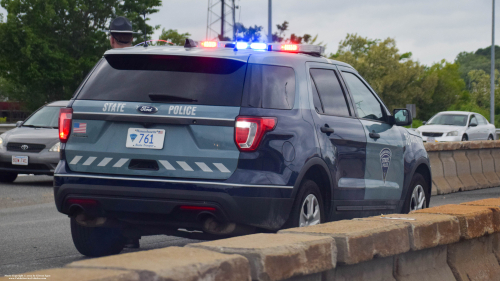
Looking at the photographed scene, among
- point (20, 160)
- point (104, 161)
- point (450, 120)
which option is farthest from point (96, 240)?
point (450, 120)

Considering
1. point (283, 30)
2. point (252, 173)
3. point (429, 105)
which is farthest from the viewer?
point (429, 105)

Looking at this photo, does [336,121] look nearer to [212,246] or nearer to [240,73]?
[240,73]

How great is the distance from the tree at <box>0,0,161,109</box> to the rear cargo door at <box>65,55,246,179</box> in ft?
121

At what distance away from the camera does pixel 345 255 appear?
3676 millimetres

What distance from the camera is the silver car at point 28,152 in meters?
14.3

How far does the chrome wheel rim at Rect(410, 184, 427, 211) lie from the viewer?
8.09 m

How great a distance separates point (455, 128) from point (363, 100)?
23951 mm

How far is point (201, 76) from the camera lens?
560 cm

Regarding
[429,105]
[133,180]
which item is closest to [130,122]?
[133,180]

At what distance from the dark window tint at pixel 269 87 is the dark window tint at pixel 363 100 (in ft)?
4.59

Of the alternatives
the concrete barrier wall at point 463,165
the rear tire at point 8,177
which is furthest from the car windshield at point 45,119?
the concrete barrier wall at point 463,165

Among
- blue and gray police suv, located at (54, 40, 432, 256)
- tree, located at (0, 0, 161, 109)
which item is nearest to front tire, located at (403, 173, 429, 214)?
blue and gray police suv, located at (54, 40, 432, 256)

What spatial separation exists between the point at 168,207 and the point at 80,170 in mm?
820

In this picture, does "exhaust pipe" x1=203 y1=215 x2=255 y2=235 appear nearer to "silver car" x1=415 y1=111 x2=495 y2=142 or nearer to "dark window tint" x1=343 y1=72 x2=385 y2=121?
Result: "dark window tint" x1=343 y1=72 x2=385 y2=121
